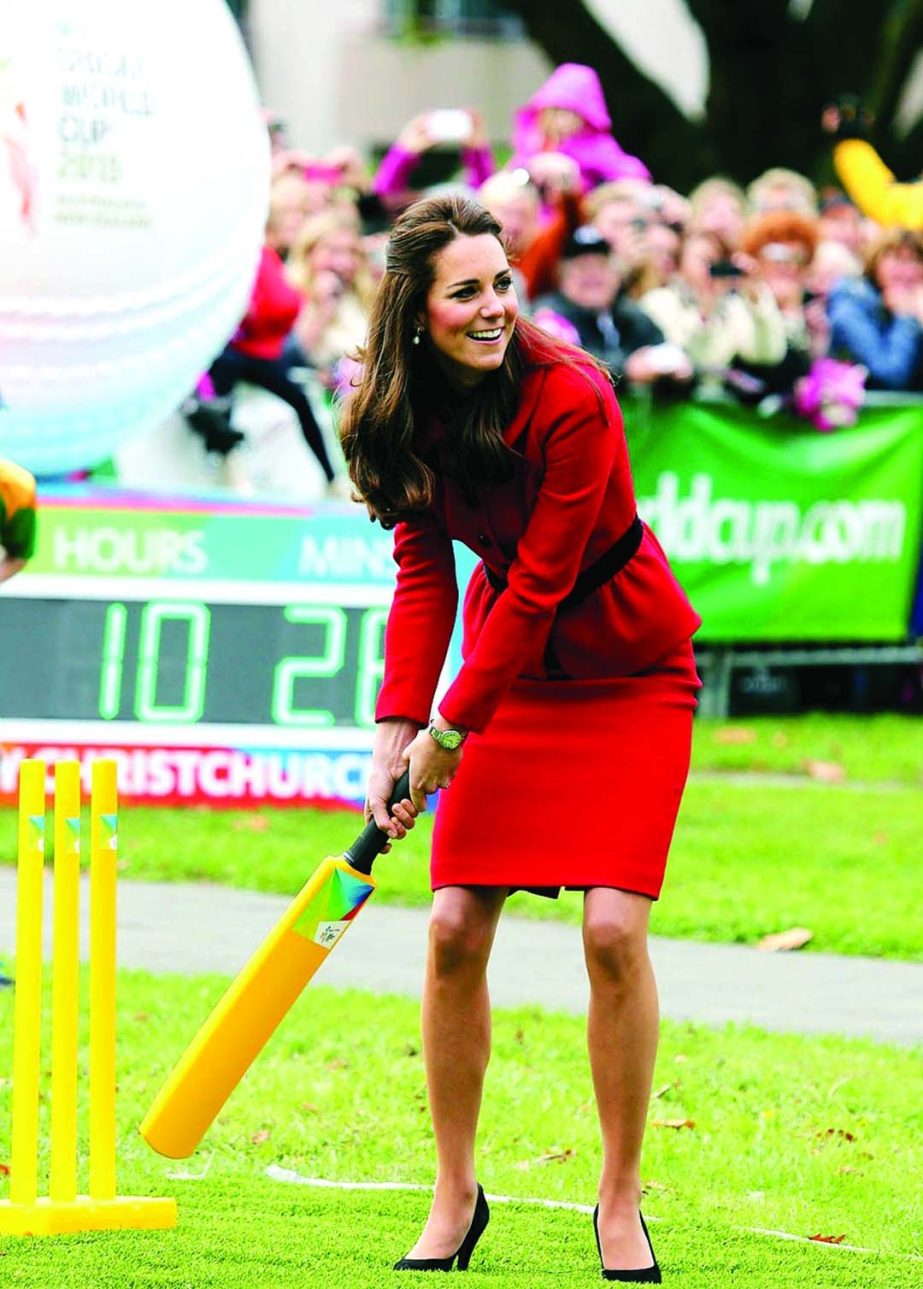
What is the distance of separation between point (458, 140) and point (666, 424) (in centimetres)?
293

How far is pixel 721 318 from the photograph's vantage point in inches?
488

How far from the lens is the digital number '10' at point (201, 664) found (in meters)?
9.49

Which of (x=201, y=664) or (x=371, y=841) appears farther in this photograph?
(x=201, y=664)

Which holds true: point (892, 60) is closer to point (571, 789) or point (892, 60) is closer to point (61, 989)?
point (571, 789)

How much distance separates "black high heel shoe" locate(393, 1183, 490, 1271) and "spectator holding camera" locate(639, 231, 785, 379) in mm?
7917

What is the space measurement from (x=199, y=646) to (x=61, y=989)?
16.7 feet

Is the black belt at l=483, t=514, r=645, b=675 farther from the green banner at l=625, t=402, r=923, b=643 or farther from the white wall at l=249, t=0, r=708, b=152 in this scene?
the white wall at l=249, t=0, r=708, b=152

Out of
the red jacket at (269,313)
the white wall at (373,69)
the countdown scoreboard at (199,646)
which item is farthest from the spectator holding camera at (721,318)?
the white wall at (373,69)

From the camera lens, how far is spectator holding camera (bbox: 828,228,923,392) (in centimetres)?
1301

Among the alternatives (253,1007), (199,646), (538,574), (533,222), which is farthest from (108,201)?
(533,222)

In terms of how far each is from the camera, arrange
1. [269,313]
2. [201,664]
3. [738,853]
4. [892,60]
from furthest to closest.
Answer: [892,60], [269,313], [201,664], [738,853]

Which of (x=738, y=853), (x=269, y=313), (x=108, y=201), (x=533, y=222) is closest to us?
(x=108, y=201)

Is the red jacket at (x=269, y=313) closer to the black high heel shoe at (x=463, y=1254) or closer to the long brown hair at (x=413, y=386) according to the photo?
the long brown hair at (x=413, y=386)

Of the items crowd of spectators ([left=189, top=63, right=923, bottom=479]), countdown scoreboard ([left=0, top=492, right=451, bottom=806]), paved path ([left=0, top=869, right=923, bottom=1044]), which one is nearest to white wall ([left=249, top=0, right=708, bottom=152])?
crowd of spectators ([left=189, top=63, right=923, bottom=479])
